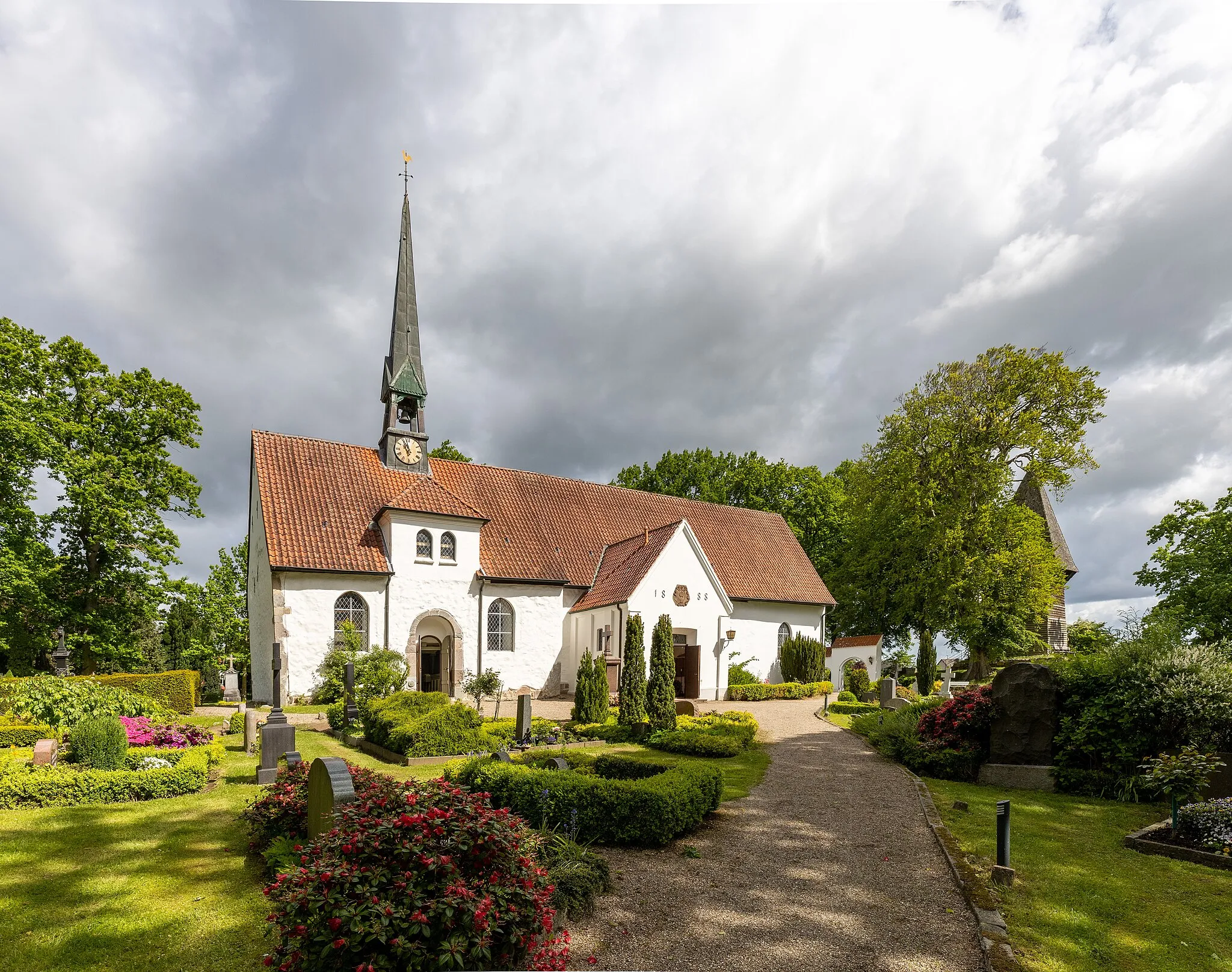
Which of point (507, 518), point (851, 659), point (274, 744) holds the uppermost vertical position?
point (507, 518)

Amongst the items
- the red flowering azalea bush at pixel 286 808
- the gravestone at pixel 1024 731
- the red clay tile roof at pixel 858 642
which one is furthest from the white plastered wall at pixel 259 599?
the red clay tile roof at pixel 858 642

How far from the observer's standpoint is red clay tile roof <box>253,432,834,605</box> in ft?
72.6

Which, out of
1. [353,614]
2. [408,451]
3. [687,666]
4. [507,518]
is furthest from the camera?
[507,518]

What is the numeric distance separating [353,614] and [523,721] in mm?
9605

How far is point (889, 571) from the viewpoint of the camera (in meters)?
32.6

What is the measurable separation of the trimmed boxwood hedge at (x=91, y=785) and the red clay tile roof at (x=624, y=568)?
14.7 meters

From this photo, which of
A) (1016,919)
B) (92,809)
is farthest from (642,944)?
(92,809)

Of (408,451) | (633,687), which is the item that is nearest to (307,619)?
(408,451)

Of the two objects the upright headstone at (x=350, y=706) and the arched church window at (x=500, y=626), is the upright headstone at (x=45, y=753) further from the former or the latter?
the arched church window at (x=500, y=626)

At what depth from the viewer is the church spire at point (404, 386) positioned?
2566 centimetres

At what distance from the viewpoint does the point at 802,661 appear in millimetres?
28000

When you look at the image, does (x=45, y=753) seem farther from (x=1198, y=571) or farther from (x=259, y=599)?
(x=1198, y=571)

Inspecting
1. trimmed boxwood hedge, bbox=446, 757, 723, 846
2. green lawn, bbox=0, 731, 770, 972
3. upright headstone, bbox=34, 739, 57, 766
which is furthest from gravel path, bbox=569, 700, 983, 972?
upright headstone, bbox=34, 739, 57, 766

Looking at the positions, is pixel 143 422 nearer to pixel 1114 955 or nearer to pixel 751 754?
pixel 751 754
